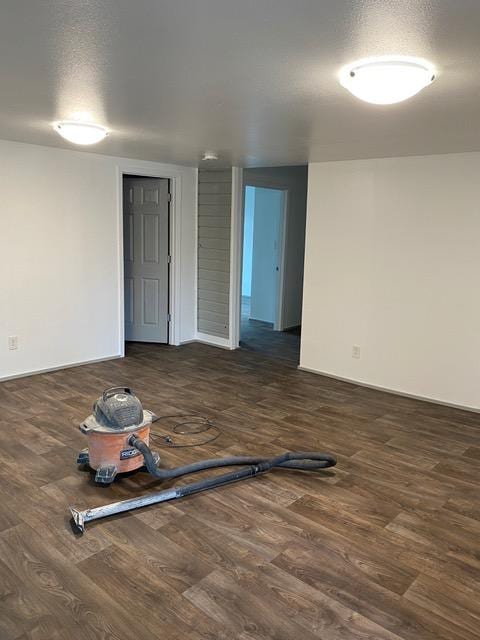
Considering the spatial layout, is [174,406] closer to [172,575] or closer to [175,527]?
[175,527]

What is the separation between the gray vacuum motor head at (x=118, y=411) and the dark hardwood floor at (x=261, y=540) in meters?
0.37

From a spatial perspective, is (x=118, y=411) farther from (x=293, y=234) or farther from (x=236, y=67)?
(x=293, y=234)

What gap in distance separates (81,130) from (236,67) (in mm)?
1796

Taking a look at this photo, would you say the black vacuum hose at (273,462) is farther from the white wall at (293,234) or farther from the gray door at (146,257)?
the white wall at (293,234)

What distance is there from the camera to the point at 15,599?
203 centimetres

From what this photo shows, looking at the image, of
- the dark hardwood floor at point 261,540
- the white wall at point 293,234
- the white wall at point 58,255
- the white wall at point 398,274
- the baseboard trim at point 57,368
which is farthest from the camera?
the white wall at point 293,234

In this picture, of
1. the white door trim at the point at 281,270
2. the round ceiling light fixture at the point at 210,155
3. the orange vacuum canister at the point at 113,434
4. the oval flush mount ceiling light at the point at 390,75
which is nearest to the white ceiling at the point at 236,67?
the oval flush mount ceiling light at the point at 390,75

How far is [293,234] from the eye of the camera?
7496 mm

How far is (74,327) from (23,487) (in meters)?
2.62

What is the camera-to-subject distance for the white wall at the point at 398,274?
4293 millimetres

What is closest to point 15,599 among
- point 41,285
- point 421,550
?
point 421,550

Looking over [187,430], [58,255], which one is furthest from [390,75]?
[58,255]

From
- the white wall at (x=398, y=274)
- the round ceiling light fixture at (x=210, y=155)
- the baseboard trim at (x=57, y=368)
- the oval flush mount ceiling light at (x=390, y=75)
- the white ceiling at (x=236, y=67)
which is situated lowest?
the baseboard trim at (x=57, y=368)

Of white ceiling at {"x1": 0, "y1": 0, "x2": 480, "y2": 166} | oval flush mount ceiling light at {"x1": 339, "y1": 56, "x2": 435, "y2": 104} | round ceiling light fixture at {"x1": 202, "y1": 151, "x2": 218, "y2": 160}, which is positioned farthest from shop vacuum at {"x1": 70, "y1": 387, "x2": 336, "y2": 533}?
round ceiling light fixture at {"x1": 202, "y1": 151, "x2": 218, "y2": 160}
